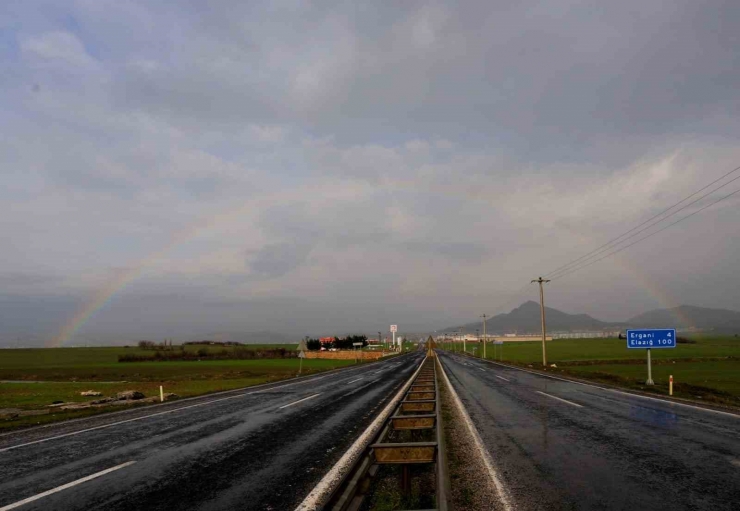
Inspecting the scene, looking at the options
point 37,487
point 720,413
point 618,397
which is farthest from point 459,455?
point 618,397

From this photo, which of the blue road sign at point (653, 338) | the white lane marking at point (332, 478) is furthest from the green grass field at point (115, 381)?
the blue road sign at point (653, 338)

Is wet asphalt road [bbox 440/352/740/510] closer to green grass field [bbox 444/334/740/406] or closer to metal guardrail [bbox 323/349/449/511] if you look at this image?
metal guardrail [bbox 323/349/449/511]

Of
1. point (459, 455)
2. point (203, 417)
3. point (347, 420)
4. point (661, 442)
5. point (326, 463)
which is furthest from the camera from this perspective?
point (203, 417)

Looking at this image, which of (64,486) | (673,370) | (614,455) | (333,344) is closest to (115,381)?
(64,486)

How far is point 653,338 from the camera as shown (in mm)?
27391

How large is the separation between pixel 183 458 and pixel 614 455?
29.9 feet

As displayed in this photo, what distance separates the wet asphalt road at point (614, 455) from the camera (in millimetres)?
6359

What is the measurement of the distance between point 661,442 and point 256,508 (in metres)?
9.45

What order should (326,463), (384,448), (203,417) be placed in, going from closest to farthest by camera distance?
(384,448), (326,463), (203,417)

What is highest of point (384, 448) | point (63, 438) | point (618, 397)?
point (384, 448)

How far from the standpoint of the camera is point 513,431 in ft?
38.3

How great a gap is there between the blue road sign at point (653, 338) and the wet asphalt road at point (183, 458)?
20.8m

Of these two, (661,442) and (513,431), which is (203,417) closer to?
(513,431)

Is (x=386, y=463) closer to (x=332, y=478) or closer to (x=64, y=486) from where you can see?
(x=332, y=478)
